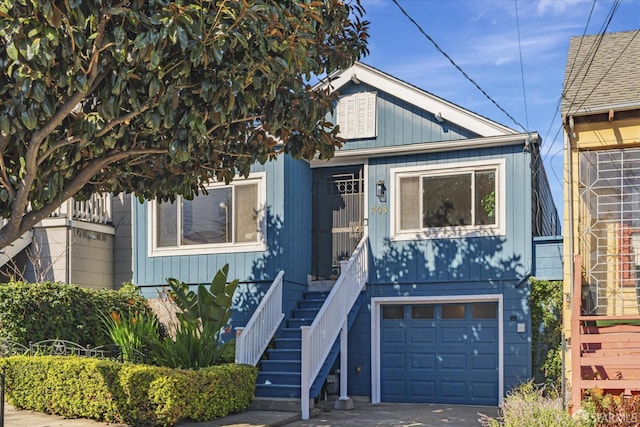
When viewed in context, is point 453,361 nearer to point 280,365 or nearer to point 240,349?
point 280,365

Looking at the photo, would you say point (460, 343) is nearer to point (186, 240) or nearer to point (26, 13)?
point (186, 240)

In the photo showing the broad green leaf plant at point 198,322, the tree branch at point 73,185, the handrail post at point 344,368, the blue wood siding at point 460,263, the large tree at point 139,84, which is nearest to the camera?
the large tree at point 139,84

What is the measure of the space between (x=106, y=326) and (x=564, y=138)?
890 centimetres

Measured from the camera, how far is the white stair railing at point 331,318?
12773 millimetres

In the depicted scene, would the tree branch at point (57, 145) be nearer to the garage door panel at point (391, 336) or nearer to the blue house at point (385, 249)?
the blue house at point (385, 249)

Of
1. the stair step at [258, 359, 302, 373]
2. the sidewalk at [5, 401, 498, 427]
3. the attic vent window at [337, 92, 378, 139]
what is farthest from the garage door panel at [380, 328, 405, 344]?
the attic vent window at [337, 92, 378, 139]

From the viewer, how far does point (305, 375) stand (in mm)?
12703

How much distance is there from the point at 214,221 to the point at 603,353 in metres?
8.49

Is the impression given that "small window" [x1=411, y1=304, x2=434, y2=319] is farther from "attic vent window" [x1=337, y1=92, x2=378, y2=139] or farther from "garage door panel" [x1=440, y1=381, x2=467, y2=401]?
"attic vent window" [x1=337, y1=92, x2=378, y2=139]

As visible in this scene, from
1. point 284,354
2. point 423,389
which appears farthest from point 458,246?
point 284,354

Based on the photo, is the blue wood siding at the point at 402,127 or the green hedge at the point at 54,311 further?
the blue wood siding at the point at 402,127

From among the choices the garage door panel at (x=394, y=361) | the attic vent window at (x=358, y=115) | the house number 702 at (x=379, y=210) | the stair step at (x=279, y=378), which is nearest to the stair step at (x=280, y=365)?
the stair step at (x=279, y=378)

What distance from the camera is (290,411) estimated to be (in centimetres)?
1270

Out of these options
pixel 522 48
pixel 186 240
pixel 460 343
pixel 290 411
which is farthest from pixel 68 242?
pixel 522 48
